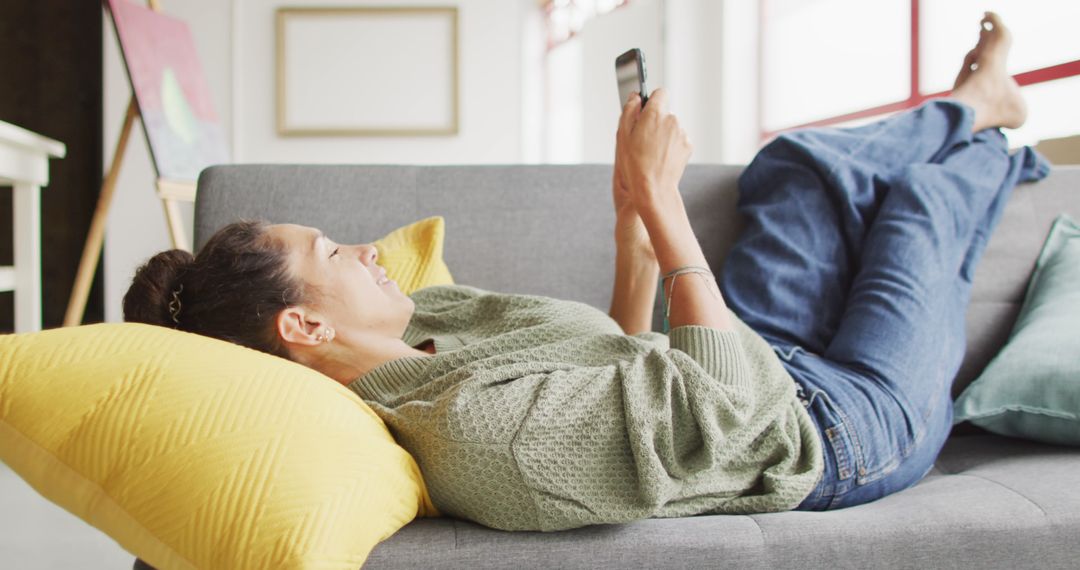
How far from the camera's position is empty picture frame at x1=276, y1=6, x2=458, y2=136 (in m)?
5.09

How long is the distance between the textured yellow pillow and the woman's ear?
15 centimetres

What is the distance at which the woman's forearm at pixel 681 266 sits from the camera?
1068mm

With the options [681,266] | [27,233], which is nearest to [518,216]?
[681,266]

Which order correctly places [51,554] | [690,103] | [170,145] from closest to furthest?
1. [51,554]
2. [170,145]
3. [690,103]

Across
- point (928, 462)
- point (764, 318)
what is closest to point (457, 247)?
point (764, 318)

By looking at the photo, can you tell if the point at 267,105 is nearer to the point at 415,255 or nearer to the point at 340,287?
the point at 415,255

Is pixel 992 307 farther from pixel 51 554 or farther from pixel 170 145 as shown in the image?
pixel 170 145

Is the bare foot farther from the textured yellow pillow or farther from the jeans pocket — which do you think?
the textured yellow pillow

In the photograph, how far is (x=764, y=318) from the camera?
1.44 metres

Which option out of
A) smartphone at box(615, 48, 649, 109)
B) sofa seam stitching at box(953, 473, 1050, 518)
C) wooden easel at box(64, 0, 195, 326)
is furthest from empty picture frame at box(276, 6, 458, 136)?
sofa seam stitching at box(953, 473, 1050, 518)

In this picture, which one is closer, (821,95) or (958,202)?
(958,202)

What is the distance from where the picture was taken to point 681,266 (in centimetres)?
111

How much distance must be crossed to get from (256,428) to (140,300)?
0.38m

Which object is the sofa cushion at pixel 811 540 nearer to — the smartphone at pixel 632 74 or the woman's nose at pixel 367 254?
the woman's nose at pixel 367 254
